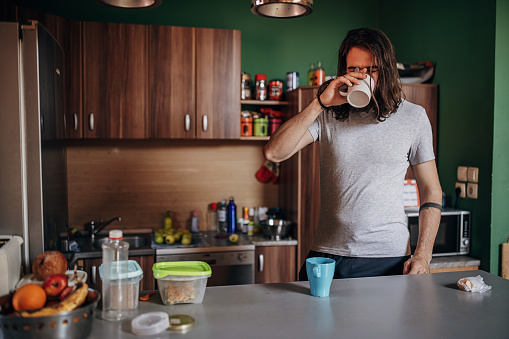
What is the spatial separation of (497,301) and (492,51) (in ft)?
5.50

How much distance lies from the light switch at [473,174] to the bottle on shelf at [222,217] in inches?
67.3

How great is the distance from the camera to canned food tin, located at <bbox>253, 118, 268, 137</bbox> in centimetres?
340

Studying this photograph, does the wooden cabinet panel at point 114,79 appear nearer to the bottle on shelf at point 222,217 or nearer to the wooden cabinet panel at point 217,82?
the wooden cabinet panel at point 217,82

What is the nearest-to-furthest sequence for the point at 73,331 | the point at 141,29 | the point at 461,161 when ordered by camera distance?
the point at 73,331, the point at 461,161, the point at 141,29

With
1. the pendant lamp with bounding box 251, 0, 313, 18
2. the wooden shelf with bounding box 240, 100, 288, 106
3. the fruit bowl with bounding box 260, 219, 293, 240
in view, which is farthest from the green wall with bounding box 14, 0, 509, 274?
the pendant lamp with bounding box 251, 0, 313, 18

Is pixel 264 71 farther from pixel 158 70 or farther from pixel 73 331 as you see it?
pixel 73 331

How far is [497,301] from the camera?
1373mm

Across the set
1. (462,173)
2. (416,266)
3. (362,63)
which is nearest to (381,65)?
(362,63)

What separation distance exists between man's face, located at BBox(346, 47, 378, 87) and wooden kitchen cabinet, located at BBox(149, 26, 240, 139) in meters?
1.59

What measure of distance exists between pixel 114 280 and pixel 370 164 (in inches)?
40.8

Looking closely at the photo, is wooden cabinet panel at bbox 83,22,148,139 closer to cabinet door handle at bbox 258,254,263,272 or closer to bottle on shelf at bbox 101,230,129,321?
cabinet door handle at bbox 258,254,263,272

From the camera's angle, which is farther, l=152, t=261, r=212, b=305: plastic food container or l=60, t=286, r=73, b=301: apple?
l=152, t=261, r=212, b=305: plastic food container

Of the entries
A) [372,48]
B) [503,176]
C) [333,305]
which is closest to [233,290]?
[333,305]

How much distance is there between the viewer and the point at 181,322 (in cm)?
116
